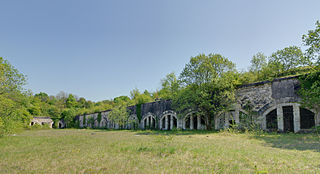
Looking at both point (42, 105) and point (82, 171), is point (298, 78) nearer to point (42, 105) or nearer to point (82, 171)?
point (82, 171)

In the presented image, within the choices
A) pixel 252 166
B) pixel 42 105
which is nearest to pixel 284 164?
pixel 252 166

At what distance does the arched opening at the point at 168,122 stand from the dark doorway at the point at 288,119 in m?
10.9

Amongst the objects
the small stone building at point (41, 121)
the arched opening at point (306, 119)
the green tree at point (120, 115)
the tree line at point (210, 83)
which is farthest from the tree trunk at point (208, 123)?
the small stone building at point (41, 121)

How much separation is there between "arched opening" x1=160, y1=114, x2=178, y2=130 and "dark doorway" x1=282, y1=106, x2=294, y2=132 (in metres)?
10.9

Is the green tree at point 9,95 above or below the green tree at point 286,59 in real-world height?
below

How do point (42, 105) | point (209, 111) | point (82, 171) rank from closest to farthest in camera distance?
point (82, 171) → point (209, 111) → point (42, 105)

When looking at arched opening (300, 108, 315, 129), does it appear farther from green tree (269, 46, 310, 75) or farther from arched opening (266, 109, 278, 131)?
green tree (269, 46, 310, 75)

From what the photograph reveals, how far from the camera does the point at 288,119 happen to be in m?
12.0

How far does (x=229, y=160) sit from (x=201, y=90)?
11277 mm

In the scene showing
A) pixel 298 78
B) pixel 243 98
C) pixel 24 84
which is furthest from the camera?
pixel 243 98

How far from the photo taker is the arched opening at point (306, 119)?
11.1 meters

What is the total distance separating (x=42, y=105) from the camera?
5931 centimetres

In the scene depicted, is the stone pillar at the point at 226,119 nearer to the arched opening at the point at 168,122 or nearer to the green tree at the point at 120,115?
the arched opening at the point at 168,122

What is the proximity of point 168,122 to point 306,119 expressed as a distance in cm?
1329
